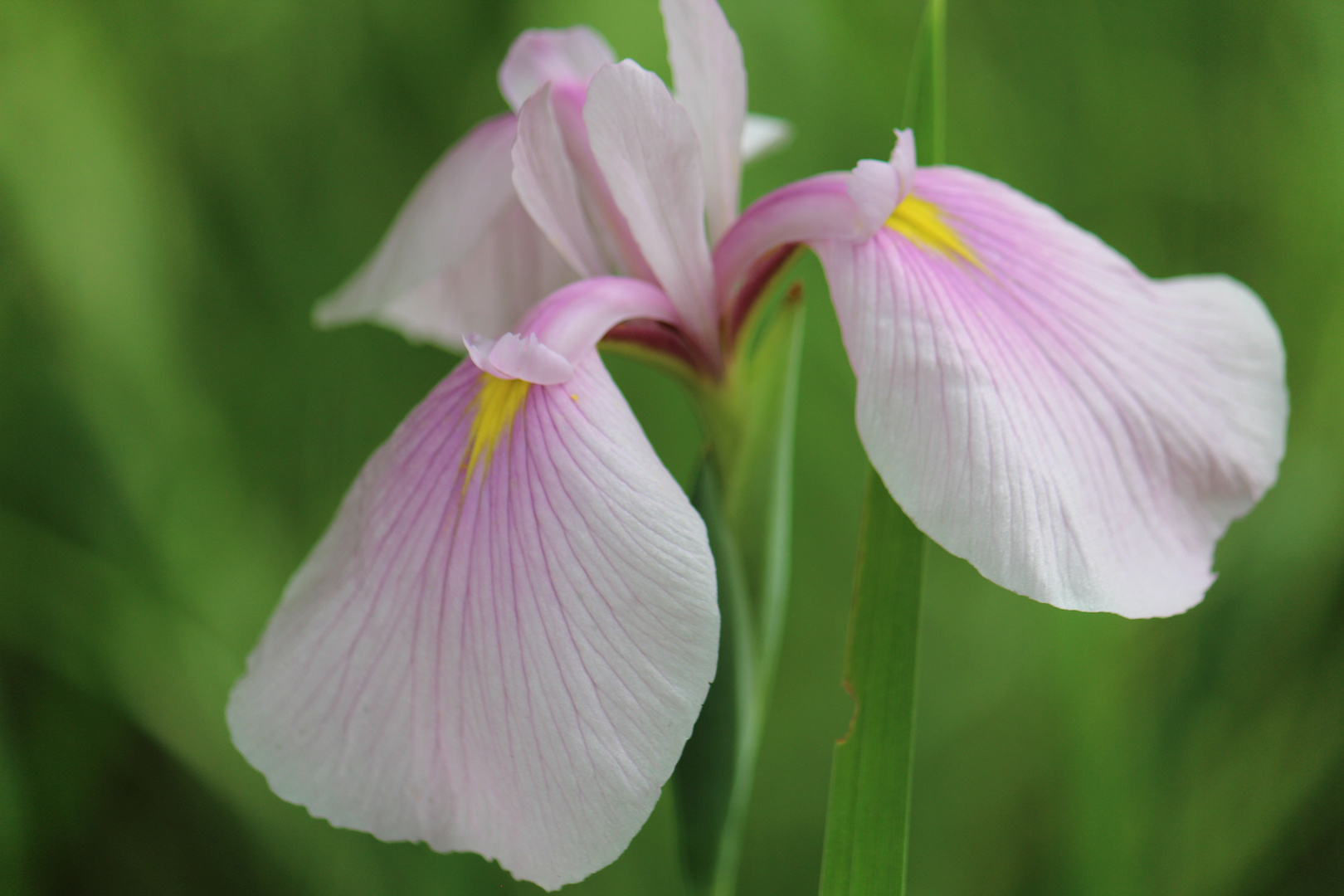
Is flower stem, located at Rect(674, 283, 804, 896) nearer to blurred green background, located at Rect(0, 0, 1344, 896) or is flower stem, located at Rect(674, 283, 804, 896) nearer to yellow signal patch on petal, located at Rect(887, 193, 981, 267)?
yellow signal patch on petal, located at Rect(887, 193, 981, 267)

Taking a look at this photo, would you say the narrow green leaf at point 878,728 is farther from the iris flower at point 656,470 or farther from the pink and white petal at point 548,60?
the pink and white petal at point 548,60

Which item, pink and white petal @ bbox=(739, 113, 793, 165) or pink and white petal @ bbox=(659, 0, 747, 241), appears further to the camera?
pink and white petal @ bbox=(739, 113, 793, 165)

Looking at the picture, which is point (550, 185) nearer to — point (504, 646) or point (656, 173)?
point (656, 173)

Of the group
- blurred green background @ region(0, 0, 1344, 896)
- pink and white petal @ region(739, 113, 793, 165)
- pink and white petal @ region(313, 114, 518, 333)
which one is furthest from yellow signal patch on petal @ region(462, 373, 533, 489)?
blurred green background @ region(0, 0, 1344, 896)

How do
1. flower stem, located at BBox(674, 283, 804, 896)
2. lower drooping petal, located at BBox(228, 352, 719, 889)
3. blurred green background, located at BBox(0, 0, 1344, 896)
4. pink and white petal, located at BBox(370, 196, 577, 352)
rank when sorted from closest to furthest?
1. lower drooping petal, located at BBox(228, 352, 719, 889)
2. flower stem, located at BBox(674, 283, 804, 896)
3. pink and white petal, located at BBox(370, 196, 577, 352)
4. blurred green background, located at BBox(0, 0, 1344, 896)

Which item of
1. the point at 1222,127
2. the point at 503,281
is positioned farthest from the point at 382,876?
the point at 1222,127

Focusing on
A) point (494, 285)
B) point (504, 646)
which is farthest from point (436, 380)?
point (504, 646)

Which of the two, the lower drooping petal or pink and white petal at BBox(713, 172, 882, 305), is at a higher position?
pink and white petal at BBox(713, 172, 882, 305)

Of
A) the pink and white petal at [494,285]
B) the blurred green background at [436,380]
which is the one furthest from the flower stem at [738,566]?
the blurred green background at [436,380]
